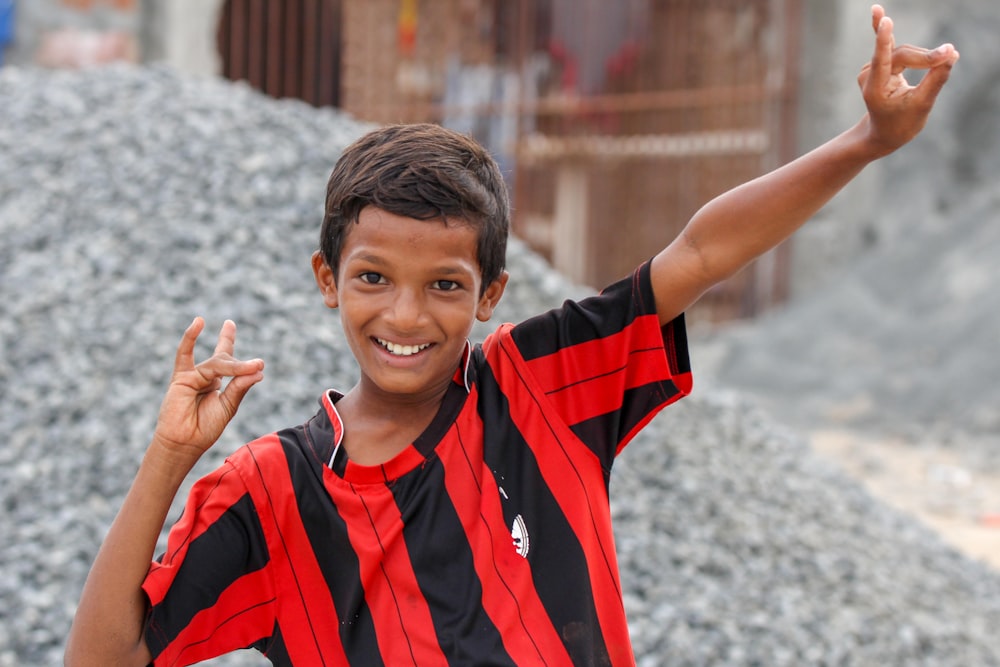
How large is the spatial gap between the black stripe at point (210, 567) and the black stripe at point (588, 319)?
369mm

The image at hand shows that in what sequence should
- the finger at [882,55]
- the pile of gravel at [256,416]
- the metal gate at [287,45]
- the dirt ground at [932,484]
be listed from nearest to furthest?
the finger at [882,55], the pile of gravel at [256,416], the dirt ground at [932,484], the metal gate at [287,45]

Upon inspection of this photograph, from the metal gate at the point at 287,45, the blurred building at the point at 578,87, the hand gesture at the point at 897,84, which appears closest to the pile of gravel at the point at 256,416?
the hand gesture at the point at 897,84

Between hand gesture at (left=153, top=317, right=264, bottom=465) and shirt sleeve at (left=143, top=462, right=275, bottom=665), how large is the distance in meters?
0.07

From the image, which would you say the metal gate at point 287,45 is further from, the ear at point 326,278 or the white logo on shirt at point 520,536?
the white logo on shirt at point 520,536

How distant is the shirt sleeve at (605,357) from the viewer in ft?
4.58

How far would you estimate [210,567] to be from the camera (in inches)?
51.3

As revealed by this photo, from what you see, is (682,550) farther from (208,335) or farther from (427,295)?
(427,295)

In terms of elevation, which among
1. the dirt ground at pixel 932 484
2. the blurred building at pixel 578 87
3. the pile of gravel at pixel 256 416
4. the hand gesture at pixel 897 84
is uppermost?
the blurred building at pixel 578 87

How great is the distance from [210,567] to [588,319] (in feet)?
1.65

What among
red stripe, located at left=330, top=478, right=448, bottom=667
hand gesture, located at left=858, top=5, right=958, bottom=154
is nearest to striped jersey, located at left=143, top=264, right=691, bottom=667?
red stripe, located at left=330, top=478, right=448, bottom=667

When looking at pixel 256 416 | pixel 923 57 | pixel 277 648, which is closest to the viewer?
pixel 923 57

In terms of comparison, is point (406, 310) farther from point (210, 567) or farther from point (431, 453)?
point (210, 567)

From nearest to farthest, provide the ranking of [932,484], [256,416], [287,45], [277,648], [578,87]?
[277,648] < [256,416] < [932,484] < [287,45] < [578,87]

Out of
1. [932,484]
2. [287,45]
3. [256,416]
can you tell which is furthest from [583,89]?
[256,416]
